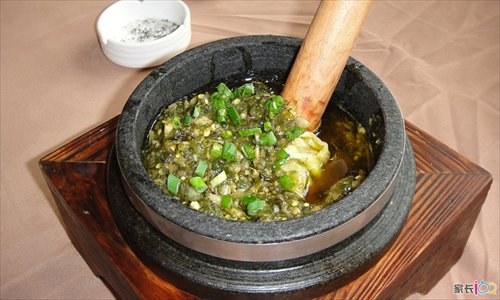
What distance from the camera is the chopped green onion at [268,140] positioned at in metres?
1.38

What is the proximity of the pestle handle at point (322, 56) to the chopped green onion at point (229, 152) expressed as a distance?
0.83ft

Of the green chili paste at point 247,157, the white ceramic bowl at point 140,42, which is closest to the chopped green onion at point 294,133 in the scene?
the green chili paste at point 247,157

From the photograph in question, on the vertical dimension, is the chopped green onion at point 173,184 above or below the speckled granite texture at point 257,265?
above

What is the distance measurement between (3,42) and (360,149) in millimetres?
2068

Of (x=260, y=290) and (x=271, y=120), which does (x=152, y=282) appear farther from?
(x=271, y=120)

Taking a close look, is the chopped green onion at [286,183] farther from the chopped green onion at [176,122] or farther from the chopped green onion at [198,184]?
the chopped green onion at [176,122]

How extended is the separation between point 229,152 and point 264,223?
0.23 m

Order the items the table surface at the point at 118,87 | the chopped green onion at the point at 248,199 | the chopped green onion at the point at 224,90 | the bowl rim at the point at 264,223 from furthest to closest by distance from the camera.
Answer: the table surface at the point at 118,87, the chopped green onion at the point at 224,90, the chopped green onion at the point at 248,199, the bowl rim at the point at 264,223

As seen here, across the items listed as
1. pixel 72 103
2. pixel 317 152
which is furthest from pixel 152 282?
pixel 72 103

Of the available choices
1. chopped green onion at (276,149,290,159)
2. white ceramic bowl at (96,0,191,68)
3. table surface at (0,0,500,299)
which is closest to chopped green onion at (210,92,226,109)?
chopped green onion at (276,149,290,159)

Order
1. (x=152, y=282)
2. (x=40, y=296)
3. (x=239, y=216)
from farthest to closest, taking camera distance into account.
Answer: (x=40, y=296) → (x=152, y=282) → (x=239, y=216)

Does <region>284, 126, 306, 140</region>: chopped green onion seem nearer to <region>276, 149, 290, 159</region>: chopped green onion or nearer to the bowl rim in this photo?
<region>276, 149, 290, 159</region>: chopped green onion

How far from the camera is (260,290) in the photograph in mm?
1259

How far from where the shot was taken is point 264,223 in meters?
1.17
